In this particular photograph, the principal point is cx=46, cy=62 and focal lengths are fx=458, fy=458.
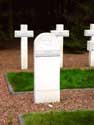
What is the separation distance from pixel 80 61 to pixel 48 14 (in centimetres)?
1078

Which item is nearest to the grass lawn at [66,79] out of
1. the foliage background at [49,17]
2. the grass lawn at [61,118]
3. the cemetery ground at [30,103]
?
the cemetery ground at [30,103]

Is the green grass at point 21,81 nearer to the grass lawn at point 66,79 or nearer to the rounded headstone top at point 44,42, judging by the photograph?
the grass lawn at point 66,79

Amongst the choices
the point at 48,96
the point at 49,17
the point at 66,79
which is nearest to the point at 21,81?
the point at 66,79

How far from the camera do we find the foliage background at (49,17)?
55.2 feet

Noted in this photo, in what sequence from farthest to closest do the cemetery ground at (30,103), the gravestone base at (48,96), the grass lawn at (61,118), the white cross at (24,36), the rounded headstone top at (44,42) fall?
the white cross at (24,36) → the gravestone base at (48,96) → the rounded headstone top at (44,42) → the cemetery ground at (30,103) → the grass lawn at (61,118)

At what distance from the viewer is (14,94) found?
9.05 m

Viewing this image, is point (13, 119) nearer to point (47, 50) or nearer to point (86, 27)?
point (47, 50)

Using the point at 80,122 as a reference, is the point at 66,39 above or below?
above

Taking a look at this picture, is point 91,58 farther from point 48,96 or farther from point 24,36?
point 48,96

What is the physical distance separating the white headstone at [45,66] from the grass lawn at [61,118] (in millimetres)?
1030

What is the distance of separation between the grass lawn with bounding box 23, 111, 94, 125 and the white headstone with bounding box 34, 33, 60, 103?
103 cm

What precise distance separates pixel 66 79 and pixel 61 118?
11.9 ft

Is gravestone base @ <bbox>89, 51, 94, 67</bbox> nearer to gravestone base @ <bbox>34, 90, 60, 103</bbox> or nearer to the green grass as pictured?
the green grass

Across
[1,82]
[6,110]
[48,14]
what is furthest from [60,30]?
[48,14]
